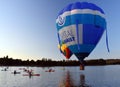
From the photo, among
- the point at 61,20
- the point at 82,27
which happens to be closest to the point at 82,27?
the point at 82,27

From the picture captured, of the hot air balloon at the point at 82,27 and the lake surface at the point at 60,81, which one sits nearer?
the hot air balloon at the point at 82,27

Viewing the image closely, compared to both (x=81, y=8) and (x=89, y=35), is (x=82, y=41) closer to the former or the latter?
(x=89, y=35)

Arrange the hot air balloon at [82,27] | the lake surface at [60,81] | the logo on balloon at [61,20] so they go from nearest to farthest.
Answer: the hot air balloon at [82,27] < the logo on balloon at [61,20] < the lake surface at [60,81]

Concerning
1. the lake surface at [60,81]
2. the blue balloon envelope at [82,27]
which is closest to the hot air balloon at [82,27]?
the blue balloon envelope at [82,27]

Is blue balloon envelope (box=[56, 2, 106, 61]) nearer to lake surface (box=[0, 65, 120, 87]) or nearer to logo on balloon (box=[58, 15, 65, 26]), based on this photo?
logo on balloon (box=[58, 15, 65, 26])

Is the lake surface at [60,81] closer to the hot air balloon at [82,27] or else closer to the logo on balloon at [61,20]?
the hot air balloon at [82,27]

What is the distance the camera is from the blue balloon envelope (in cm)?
4344

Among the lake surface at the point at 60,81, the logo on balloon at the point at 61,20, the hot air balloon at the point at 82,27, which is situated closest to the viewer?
the hot air balloon at the point at 82,27

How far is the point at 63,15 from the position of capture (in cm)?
4616

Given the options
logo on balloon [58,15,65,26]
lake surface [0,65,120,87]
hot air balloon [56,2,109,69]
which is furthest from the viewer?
lake surface [0,65,120,87]

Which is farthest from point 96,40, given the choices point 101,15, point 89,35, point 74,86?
point 74,86

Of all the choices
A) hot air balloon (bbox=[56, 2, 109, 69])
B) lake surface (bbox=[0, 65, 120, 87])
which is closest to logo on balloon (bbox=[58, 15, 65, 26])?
hot air balloon (bbox=[56, 2, 109, 69])

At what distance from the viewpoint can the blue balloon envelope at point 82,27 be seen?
43.4m

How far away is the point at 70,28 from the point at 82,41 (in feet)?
10.3
